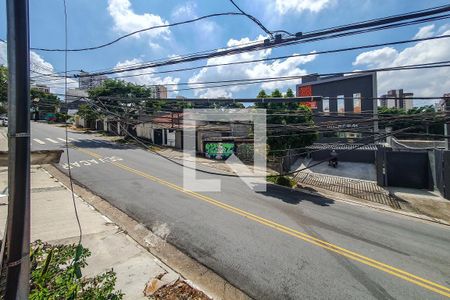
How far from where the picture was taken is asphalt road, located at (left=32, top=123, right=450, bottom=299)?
19.1 feet

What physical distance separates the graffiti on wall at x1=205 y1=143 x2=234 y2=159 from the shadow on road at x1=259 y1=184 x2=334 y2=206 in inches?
409

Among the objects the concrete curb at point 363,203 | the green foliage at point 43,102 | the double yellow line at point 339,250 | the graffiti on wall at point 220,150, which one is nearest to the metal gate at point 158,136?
the graffiti on wall at point 220,150

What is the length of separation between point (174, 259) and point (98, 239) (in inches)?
98.1

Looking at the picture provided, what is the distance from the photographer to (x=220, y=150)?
82.4ft

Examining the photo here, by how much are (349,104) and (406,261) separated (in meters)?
22.7

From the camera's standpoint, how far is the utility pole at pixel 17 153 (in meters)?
2.72

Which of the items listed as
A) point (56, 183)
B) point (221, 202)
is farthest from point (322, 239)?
point (56, 183)

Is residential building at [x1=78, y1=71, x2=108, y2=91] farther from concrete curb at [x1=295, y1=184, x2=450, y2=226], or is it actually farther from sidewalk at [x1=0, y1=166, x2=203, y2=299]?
concrete curb at [x1=295, y1=184, x2=450, y2=226]

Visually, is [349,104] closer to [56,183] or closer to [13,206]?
[56,183]

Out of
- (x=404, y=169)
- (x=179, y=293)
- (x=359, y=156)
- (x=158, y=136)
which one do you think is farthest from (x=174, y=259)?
(x=158, y=136)

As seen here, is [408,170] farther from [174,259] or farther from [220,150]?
[174,259]

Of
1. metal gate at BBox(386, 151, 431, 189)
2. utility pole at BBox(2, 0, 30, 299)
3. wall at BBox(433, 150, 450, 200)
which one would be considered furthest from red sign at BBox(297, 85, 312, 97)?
utility pole at BBox(2, 0, 30, 299)

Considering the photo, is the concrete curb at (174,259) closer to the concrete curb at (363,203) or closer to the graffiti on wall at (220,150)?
the concrete curb at (363,203)

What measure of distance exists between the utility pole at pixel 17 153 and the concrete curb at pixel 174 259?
3.57 meters
